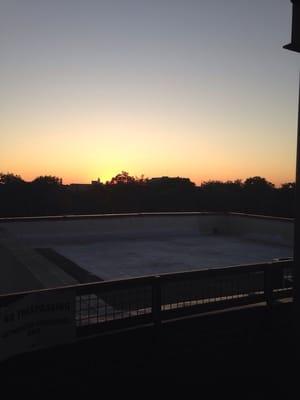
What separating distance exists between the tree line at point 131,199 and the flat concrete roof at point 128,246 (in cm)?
2363

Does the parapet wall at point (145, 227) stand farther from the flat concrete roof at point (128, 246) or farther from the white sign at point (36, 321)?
the white sign at point (36, 321)

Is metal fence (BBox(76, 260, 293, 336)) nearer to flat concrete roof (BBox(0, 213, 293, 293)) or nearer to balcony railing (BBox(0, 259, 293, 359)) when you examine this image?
balcony railing (BBox(0, 259, 293, 359))

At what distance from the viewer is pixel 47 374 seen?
5340 millimetres

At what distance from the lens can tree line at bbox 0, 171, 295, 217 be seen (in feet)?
180

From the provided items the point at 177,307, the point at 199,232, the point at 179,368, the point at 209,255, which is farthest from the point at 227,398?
the point at 199,232

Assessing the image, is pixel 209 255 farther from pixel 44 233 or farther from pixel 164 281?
pixel 164 281

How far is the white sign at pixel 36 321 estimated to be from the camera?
5438 millimetres

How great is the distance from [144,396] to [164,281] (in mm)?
1993

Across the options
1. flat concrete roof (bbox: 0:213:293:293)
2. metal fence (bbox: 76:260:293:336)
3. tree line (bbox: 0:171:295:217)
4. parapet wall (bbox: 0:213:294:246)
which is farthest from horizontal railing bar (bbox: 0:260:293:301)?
tree line (bbox: 0:171:295:217)

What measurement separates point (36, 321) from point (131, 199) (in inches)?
2222

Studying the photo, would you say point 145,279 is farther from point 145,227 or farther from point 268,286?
point 145,227

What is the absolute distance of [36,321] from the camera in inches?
223

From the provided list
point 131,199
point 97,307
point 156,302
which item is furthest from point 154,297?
point 131,199

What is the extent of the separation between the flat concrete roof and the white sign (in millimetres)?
7896
